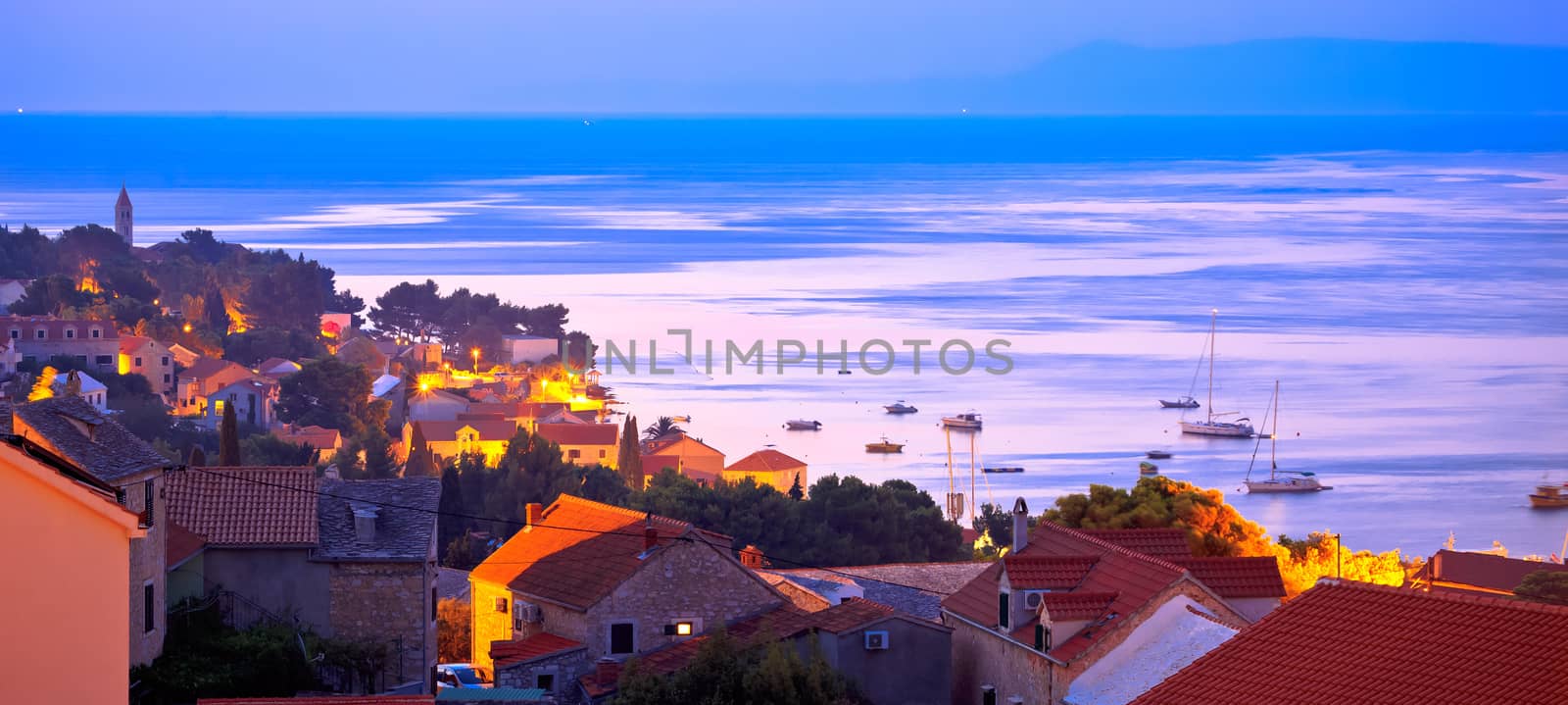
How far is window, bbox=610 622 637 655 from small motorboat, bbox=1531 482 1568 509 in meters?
34.4

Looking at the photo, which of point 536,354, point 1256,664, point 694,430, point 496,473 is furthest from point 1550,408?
point 1256,664

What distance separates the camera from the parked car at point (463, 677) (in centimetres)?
1831

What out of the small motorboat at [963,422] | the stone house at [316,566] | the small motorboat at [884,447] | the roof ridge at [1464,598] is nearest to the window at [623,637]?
the stone house at [316,566]

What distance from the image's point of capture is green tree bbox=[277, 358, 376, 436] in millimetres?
53500

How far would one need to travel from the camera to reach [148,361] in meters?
61.3

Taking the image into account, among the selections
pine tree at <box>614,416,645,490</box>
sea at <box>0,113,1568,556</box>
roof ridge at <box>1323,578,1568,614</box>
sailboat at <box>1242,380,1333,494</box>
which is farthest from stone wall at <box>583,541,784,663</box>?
sailboat at <box>1242,380,1333,494</box>

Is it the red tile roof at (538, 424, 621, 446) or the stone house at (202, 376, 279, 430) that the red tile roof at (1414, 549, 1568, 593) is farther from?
the stone house at (202, 376, 279, 430)

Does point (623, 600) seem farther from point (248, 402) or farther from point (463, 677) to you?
point (248, 402)

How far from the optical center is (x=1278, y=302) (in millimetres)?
101812

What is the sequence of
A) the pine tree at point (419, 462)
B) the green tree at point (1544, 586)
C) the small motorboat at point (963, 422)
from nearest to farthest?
the green tree at point (1544, 586) < the pine tree at point (419, 462) < the small motorboat at point (963, 422)

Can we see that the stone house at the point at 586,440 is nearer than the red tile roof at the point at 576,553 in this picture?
No

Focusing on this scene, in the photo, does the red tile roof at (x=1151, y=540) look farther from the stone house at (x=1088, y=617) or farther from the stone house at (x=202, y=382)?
the stone house at (x=202, y=382)

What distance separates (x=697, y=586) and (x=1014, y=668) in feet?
11.1

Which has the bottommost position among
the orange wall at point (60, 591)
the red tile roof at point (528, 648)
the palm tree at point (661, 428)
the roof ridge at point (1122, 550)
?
the red tile roof at point (528, 648)
